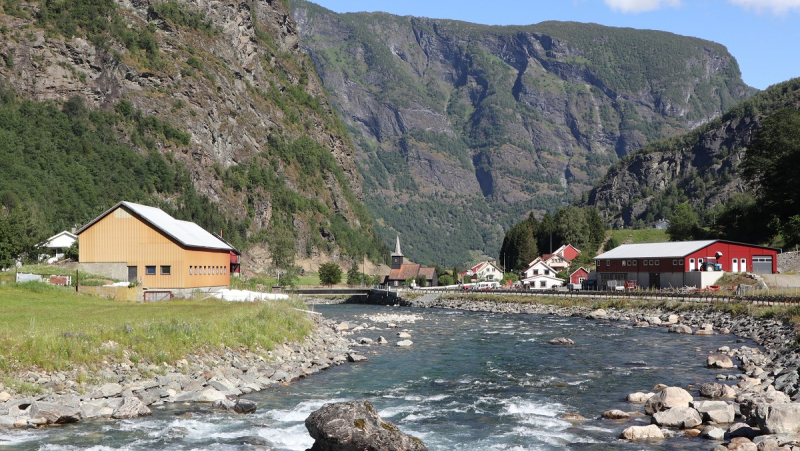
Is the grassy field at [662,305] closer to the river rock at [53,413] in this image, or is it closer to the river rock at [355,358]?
the river rock at [355,358]

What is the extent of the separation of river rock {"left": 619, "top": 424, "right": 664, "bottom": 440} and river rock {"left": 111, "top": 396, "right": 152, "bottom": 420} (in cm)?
1730

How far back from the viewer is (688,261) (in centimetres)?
8981

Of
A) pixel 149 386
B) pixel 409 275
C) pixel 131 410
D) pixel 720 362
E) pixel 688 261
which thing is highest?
pixel 688 261

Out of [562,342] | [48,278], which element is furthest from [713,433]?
[48,278]

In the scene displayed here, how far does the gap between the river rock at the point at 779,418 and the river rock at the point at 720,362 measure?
15.2 m

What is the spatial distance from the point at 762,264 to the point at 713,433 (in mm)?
83772

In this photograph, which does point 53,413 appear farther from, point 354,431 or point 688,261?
point 688,261

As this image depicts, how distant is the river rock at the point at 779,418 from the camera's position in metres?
20.3

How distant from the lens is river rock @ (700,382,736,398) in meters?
27.5

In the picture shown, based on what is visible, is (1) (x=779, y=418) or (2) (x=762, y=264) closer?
(1) (x=779, y=418)

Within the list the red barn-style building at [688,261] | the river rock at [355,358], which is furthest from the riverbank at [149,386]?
the red barn-style building at [688,261]

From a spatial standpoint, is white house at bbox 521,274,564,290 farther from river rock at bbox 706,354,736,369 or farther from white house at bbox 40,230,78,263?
river rock at bbox 706,354,736,369

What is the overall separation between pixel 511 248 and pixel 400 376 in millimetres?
159433

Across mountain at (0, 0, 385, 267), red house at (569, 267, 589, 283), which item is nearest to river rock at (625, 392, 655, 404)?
red house at (569, 267, 589, 283)
